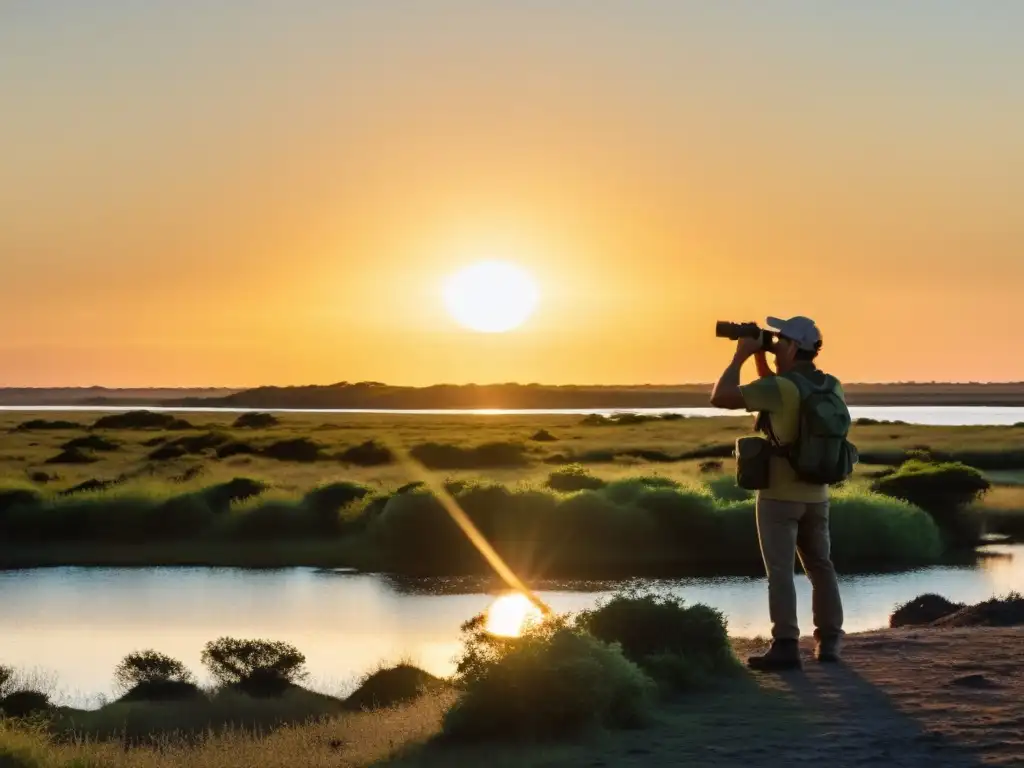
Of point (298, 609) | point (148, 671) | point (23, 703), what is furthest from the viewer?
point (298, 609)

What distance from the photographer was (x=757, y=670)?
1052 centimetres

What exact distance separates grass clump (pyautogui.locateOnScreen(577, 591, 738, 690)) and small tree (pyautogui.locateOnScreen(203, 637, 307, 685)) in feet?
26.7

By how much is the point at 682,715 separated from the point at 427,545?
28087 mm

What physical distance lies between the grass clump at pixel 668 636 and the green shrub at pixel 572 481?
33.7m

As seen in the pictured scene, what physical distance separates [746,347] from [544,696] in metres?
2.87

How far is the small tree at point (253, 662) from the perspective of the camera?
18328 millimetres

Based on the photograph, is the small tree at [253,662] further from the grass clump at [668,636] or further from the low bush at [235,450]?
the low bush at [235,450]

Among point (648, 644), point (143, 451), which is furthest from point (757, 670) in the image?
Result: point (143, 451)

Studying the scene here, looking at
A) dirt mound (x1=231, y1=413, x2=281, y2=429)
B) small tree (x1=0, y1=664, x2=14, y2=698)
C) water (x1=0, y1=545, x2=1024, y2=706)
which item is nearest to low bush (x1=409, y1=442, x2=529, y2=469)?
water (x1=0, y1=545, x2=1024, y2=706)

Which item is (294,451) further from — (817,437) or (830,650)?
(817,437)

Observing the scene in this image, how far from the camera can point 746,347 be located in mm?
9828

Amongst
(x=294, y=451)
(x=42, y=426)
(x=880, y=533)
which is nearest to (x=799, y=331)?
(x=880, y=533)

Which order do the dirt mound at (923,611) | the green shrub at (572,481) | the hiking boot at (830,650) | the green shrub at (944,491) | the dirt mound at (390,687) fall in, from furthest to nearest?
the green shrub at (572,481)
the green shrub at (944,491)
the dirt mound at (923,611)
the dirt mound at (390,687)
the hiking boot at (830,650)

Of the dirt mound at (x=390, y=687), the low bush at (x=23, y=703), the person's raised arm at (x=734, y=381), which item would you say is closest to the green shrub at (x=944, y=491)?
the dirt mound at (x=390, y=687)
